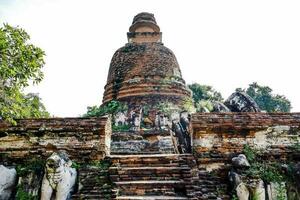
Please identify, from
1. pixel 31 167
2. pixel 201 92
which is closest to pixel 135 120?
pixel 31 167

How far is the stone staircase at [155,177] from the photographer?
225 inches

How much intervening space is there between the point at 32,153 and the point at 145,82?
8.42 meters

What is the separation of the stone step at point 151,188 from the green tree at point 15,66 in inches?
94.6

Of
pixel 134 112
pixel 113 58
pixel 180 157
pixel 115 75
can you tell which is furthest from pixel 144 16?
pixel 180 157

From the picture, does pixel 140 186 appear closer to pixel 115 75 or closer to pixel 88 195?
pixel 88 195

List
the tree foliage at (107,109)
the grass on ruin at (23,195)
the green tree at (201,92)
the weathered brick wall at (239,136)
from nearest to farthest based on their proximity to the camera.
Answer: the grass on ruin at (23,195) < the weathered brick wall at (239,136) < the tree foliage at (107,109) < the green tree at (201,92)

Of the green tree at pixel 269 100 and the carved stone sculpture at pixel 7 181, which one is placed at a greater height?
the green tree at pixel 269 100

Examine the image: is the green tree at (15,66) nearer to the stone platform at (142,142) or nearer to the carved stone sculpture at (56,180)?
the carved stone sculpture at (56,180)

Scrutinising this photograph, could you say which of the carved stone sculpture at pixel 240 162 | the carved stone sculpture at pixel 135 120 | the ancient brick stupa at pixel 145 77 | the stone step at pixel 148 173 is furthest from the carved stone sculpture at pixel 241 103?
the ancient brick stupa at pixel 145 77

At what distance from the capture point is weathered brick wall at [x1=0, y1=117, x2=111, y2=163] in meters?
6.43

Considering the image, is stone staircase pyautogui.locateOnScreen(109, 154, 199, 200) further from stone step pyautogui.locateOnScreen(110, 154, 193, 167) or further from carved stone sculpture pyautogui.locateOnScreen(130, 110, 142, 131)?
carved stone sculpture pyautogui.locateOnScreen(130, 110, 142, 131)

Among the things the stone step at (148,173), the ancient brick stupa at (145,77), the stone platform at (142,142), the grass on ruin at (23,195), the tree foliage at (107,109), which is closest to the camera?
the grass on ruin at (23,195)

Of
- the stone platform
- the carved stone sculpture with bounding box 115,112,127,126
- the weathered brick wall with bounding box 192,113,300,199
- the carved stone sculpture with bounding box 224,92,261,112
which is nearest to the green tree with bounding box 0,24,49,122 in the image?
the weathered brick wall with bounding box 192,113,300,199

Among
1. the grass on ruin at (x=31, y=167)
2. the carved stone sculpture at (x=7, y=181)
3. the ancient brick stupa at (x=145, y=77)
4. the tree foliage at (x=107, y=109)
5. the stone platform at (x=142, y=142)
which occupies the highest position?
the ancient brick stupa at (x=145, y=77)
